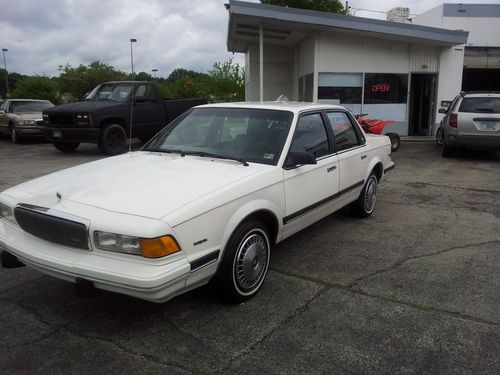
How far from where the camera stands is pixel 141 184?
335 cm

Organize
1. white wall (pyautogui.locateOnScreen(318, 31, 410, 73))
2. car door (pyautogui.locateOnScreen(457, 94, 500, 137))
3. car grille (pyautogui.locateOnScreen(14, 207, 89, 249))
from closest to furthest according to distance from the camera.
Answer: car grille (pyautogui.locateOnScreen(14, 207, 89, 249)) < car door (pyautogui.locateOnScreen(457, 94, 500, 137)) < white wall (pyautogui.locateOnScreen(318, 31, 410, 73))

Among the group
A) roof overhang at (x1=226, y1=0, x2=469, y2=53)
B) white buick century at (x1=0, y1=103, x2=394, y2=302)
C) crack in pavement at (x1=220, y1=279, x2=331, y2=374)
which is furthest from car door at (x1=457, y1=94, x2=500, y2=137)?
crack in pavement at (x1=220, y1=279, x2=331, y2=374)

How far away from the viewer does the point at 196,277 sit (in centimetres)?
301

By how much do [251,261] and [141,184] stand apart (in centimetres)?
105

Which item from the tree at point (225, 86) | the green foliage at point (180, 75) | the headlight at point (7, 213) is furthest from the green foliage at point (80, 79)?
the headlight at point (7, 213)

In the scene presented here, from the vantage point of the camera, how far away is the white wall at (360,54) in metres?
14.5

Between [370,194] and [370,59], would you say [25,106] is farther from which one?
[370,194]

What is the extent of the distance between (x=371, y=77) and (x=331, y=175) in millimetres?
11232

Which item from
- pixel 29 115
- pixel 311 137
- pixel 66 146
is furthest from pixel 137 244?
pixel 29 115

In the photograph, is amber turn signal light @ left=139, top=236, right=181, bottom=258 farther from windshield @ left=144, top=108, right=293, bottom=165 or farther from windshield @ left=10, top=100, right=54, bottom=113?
windshield @ left=10, top=100, right=54, bottom=113

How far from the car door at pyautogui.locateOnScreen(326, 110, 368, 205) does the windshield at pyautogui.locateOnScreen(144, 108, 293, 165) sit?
100 cm

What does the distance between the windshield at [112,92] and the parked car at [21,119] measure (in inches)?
137

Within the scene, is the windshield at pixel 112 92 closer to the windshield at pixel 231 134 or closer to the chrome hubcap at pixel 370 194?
the windshield at pixel 231 134

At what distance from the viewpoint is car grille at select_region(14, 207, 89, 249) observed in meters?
2.91
